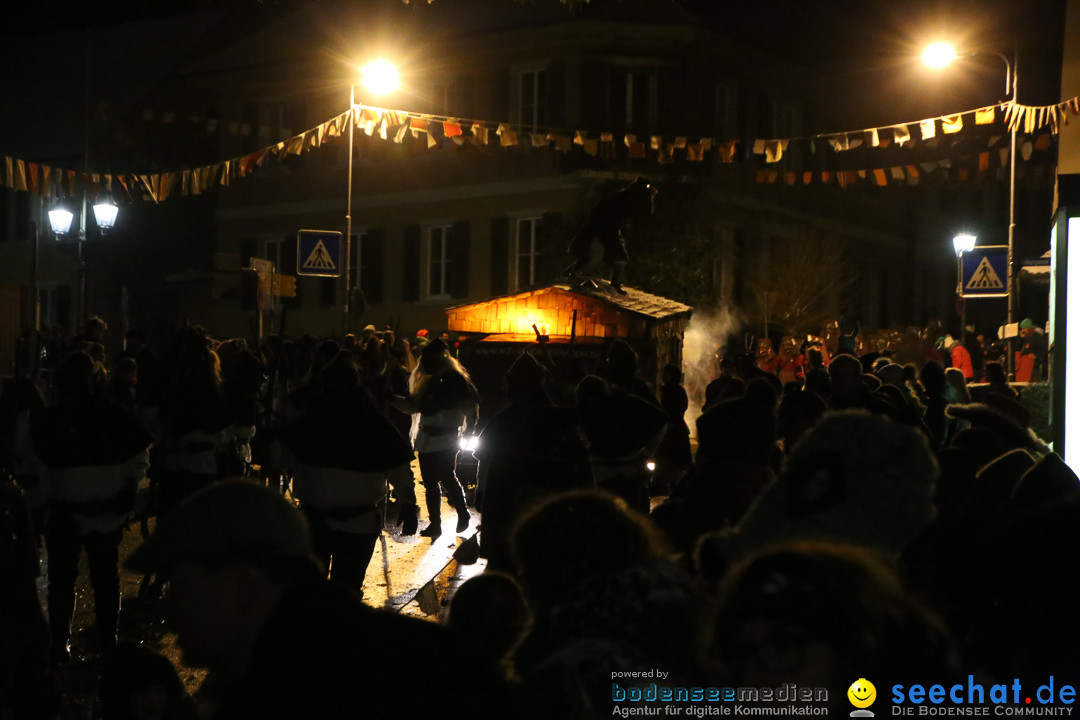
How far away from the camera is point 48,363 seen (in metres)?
19.0

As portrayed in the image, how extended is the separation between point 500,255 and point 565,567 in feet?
92.4

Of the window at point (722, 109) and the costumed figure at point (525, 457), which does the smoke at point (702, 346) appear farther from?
the costumed figure at point (525, 457)

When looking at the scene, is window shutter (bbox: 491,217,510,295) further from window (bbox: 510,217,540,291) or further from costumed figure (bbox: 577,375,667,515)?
costumed figure (bbox: 577,375,667,515)

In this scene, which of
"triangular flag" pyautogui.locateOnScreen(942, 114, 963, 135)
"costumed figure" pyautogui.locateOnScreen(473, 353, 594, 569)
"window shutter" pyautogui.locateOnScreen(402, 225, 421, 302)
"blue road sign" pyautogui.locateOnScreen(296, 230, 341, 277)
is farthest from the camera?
"window shutter" pyautogui.locateOnScreen(402, 225, 421, 302)

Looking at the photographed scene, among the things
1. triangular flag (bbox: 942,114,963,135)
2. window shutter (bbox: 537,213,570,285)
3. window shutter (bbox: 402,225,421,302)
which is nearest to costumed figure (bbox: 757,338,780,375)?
triangular flag (bbox: 942,114,963,135)

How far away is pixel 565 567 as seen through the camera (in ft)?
9.78

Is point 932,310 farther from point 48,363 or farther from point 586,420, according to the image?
point 586,420

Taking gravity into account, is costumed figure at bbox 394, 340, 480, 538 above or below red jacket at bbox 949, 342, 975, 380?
below

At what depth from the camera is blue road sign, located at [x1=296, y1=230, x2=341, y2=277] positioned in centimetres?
1797

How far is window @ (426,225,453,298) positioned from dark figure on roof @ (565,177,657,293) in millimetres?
16628

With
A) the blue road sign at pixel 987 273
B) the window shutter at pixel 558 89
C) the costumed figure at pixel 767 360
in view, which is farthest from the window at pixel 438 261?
the blue road sign at pixel 987 273

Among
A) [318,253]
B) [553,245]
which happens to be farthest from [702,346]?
[318,253]

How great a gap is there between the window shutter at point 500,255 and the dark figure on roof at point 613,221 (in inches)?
596

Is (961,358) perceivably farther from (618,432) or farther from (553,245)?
(553,245)
